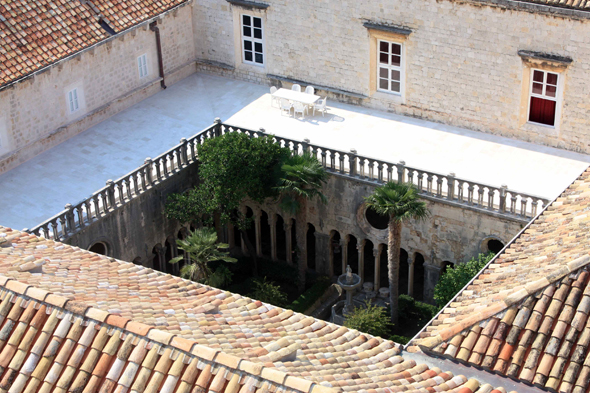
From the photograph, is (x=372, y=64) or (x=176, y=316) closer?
(x=176, y=316)

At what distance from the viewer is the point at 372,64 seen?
35.9 metres

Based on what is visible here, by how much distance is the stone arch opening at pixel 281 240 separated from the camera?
35344 mm

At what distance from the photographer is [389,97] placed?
36.0m

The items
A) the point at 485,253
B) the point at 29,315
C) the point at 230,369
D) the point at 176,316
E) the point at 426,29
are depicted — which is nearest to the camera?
the point at 230,369

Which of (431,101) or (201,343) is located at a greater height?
(201,343)

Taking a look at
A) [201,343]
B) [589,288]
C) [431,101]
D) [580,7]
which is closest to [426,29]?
[431,101]

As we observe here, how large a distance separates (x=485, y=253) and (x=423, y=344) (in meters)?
11.7

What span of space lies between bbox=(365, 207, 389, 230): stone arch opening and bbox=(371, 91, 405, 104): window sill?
4.98 meters

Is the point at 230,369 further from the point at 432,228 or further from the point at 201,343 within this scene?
the point at 432,228

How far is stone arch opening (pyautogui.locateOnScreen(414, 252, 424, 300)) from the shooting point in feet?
109

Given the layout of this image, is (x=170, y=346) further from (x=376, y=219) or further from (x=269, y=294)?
(x=376, y=219)

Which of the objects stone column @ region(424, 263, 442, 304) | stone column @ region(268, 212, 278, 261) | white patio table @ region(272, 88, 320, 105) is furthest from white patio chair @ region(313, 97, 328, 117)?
stone column @ region(424, 263, 442, 304)

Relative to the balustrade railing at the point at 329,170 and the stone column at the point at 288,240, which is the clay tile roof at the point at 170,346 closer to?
the balustrade railing at the point at 329,170

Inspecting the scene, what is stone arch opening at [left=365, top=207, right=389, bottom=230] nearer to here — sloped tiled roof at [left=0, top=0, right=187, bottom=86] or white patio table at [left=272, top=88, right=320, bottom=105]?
white patio table at [left=272, top=88, right=320, bottom=105]
